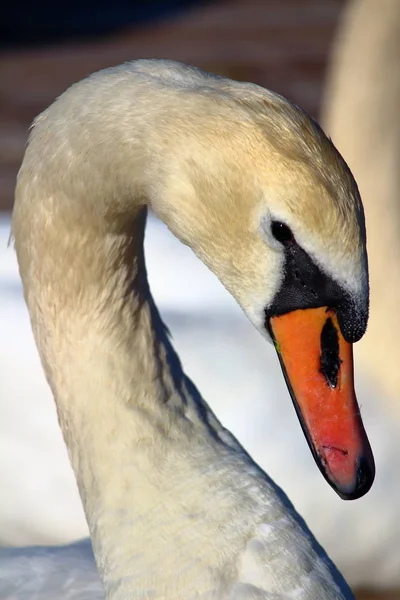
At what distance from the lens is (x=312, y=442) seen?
1562 mm

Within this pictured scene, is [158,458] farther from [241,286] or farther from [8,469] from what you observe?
[8,469]

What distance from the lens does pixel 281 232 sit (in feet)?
4.67

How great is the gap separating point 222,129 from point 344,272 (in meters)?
0.23

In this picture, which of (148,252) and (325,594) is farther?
(148,252)

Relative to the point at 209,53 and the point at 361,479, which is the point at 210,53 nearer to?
the point at 209,53

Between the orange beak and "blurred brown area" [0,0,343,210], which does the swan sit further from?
"blurred brown area" [0,0,343,210]

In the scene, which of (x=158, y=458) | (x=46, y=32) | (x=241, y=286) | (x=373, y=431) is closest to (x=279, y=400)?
(x=373, y=431)

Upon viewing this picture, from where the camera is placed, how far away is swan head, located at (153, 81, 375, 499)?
55.3 inches

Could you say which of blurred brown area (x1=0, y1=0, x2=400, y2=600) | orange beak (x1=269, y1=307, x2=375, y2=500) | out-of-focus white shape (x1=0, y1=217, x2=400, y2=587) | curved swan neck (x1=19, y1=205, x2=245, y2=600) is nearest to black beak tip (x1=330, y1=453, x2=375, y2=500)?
orange beak (x1=269, y1=307, x2=375, y2=500)

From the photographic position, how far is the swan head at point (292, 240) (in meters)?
1.41

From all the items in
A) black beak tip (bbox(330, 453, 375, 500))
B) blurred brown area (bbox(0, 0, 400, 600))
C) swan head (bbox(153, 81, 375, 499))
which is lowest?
black beak tip (bbox(330, 453, 375, 500))

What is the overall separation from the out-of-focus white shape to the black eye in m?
1.26

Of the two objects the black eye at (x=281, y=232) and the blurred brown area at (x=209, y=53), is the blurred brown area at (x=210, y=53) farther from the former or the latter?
the black eye at (x=281, y=232)

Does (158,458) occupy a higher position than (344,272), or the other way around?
(344,272)
